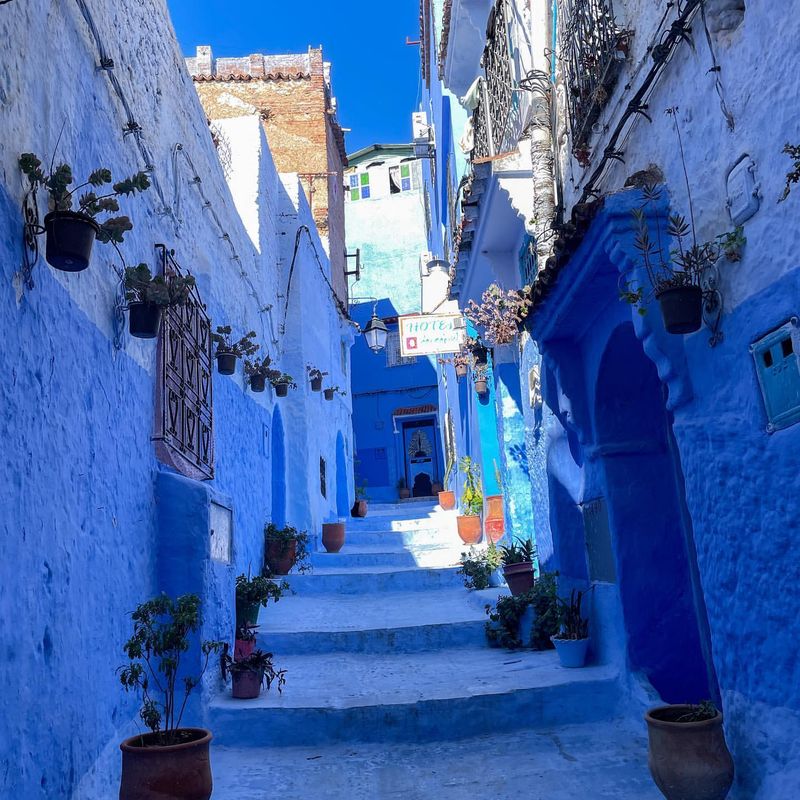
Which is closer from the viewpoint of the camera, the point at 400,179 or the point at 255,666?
the point at 255,666

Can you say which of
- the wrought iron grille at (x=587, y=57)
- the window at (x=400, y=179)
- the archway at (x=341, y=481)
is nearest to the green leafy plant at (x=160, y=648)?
the wrought iron grille at (x=587, y=57)

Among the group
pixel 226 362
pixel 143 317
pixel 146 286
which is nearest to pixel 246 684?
pixel 143 317

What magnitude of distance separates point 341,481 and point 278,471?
616cm

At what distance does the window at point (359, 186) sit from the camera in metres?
29.3

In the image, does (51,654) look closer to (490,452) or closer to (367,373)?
(490,452)

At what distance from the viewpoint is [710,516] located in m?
4.03

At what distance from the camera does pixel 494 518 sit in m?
11.1

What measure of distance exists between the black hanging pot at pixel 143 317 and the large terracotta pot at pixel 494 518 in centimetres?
685

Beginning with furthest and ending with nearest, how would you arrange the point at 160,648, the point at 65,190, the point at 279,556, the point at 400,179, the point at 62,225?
the point at 400,179 → the point at 279,556 → the point at 160,648 → the point at 65,190 → the point at 62,225

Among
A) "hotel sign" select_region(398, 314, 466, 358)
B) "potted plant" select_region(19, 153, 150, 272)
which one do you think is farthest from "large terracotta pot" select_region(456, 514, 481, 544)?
"potted plant" select_region(19, 153, 150, 272)

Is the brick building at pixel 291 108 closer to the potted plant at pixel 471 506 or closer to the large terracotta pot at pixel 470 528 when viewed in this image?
the potted plant at pixel 471 506

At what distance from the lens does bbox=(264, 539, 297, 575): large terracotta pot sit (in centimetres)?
1039

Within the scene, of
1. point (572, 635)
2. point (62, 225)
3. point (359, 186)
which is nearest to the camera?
point (62, 225)

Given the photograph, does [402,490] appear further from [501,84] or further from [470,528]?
[501,84]
